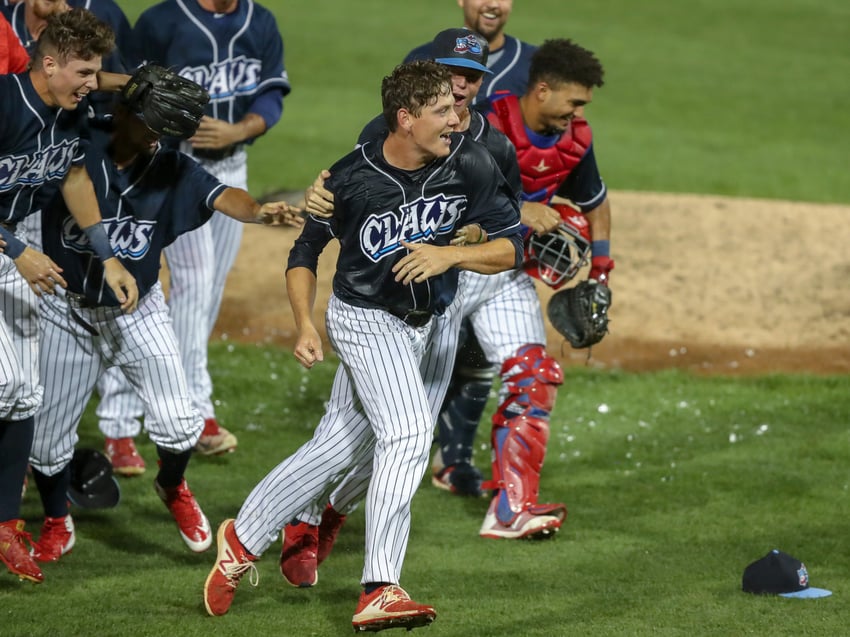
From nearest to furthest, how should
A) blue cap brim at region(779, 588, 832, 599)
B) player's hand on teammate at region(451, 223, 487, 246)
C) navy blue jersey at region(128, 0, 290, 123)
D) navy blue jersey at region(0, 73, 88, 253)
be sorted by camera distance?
player's hand on teammate at region(451, 223, 487, 246), navy blue jersey at region(0, 73, 88, 253), blue cap brim at region(779, 588, 832, 599), navy blue jersey at region(128, 0, 290, 123)

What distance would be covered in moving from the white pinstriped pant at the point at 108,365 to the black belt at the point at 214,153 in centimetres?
160

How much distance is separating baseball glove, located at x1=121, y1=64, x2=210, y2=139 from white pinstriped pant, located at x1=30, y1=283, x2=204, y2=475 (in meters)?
0.70

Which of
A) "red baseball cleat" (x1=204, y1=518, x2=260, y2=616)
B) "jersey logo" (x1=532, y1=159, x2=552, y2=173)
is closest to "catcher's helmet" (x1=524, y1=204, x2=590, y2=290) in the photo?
"jersey logo" (x1=532, y1=159, x2=552, y2=173)

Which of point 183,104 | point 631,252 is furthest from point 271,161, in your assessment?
point 183,104

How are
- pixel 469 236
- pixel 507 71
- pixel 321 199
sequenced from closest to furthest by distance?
1. pixel 321 199
2. pixel 469 236
3. pixel 507 71

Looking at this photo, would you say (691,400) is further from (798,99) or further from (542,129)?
(798,99)

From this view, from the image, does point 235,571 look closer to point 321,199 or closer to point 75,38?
point 321,199

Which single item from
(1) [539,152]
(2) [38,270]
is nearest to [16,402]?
(2) [38,270]

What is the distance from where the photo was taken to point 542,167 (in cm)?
577

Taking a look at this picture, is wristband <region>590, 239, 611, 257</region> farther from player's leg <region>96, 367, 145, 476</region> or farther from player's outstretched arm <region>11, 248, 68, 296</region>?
player's outstretched arm <region>11, 248, 68, 296</region>

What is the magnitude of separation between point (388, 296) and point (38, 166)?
1326 millimetres

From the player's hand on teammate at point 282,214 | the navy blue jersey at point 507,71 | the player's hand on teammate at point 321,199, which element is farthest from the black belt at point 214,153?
the player's hand on teammate at point 321,199

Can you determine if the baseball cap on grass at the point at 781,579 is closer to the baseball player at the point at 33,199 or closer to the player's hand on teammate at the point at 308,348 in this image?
the player's hand on teammate at the point at 308,348

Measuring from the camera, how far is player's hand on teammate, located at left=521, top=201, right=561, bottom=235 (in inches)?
219
